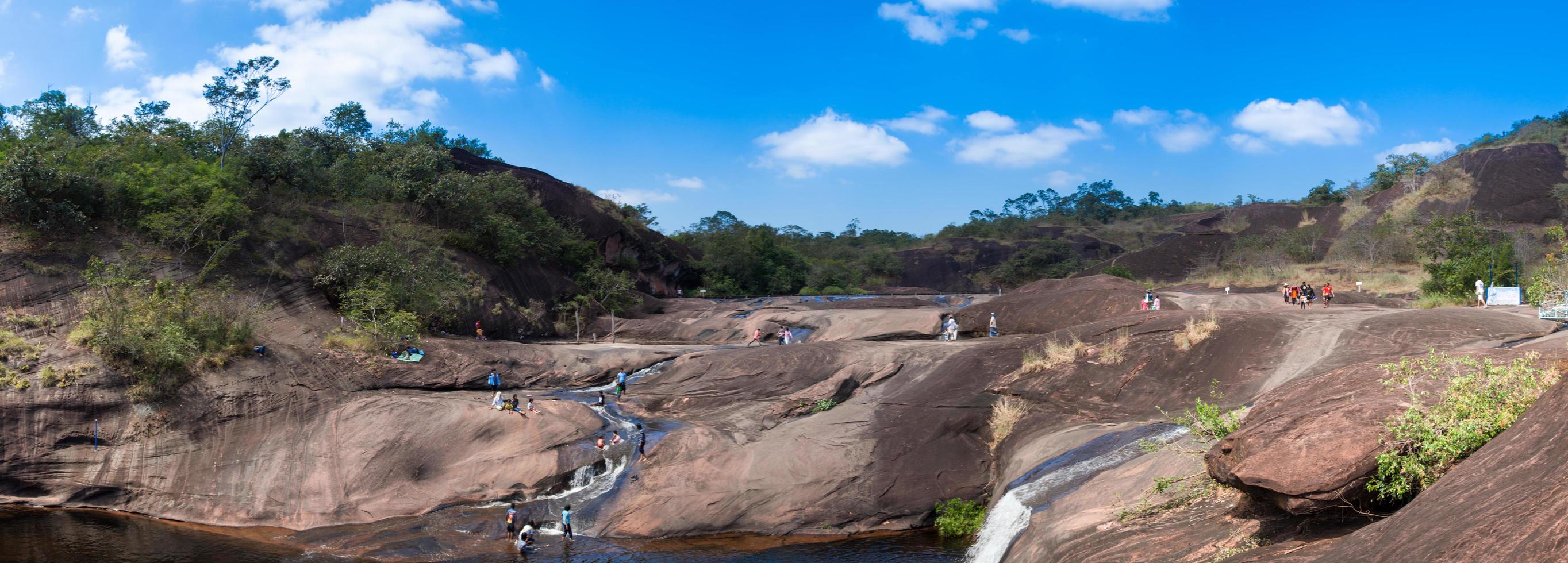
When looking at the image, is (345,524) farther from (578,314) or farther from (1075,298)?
(1075,298)

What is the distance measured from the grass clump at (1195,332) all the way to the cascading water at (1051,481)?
16.6 feet

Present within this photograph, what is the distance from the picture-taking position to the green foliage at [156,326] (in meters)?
22.6

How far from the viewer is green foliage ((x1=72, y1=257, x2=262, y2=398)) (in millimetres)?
22562

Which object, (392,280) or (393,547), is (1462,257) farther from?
(392,280)

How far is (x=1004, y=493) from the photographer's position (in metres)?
17.0

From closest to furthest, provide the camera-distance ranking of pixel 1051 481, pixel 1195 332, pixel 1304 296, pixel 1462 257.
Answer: pixel 1051 481, pixel 1195 332, pixel 1304 296, pixel 1462 257

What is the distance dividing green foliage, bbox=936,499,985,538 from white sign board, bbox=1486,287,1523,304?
22.2 metres

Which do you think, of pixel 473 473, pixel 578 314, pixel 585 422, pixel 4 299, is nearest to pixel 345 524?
pixel 473 473

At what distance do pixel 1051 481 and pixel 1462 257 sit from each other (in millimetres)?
27656

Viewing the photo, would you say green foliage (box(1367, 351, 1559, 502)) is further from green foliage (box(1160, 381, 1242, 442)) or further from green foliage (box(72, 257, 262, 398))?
green foliage (box(72, 257, 262, 398))

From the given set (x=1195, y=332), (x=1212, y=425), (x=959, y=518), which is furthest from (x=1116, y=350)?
(x=1212, y=425)

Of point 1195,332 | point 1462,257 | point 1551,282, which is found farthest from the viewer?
point 1462,257

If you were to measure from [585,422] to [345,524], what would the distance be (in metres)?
6.34

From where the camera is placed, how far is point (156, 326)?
23422mm
